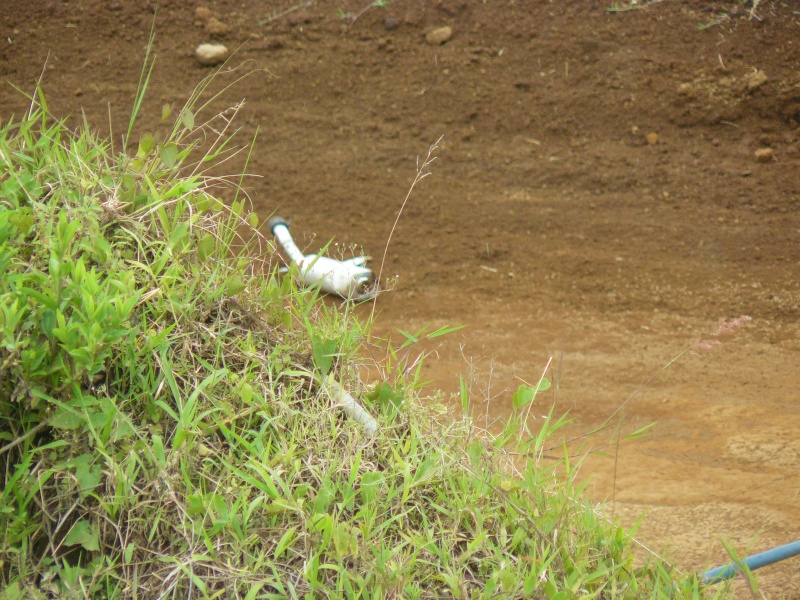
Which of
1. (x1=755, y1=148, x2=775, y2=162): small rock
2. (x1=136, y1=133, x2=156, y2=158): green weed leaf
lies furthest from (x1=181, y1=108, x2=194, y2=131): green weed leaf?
(x1=755, y1=148, x2=775, y2=162): small rock

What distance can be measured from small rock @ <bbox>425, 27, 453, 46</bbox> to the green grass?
4.08 metres

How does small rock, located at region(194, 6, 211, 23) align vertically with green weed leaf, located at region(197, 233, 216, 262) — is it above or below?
below

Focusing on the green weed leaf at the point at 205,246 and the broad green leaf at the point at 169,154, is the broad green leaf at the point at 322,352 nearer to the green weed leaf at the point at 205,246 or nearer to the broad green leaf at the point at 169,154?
the green weed leaf at the point at 205,246

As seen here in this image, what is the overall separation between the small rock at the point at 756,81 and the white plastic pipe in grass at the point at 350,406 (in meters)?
4.47

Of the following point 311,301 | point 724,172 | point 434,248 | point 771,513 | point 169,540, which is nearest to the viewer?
point 169,540

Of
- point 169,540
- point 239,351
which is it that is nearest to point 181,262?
point 239,351

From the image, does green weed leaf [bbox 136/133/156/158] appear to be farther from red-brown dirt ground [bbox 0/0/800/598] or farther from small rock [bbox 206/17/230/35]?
small rock [bbox 206/17/230/35]

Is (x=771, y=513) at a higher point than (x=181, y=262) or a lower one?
lower

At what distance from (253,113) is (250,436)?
13.3 ft

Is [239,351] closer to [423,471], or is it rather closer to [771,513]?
[423,471]

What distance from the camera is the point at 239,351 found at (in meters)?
1.86

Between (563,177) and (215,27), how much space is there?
112 inches

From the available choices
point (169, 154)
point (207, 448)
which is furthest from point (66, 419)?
point (169, 154)

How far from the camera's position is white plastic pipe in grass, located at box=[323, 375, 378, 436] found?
6.04ft
